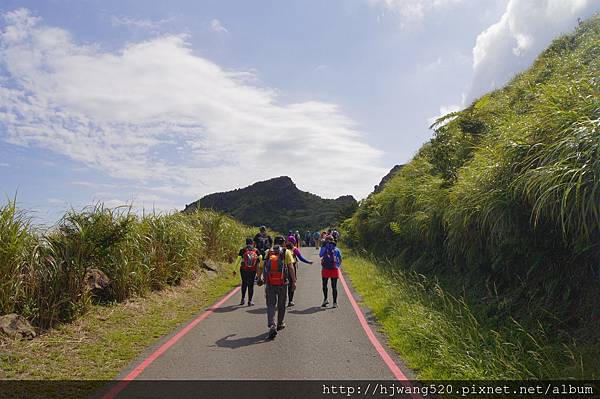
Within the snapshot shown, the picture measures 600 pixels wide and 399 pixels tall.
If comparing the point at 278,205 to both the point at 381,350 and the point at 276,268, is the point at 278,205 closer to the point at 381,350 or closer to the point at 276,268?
the point at 276,268

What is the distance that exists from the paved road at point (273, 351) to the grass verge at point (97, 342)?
50cm

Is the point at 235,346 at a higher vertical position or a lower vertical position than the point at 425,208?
lower

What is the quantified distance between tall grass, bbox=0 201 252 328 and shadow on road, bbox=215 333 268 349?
9.92 ft

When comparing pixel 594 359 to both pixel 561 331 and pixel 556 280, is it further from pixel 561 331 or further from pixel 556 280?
pixel 556 280

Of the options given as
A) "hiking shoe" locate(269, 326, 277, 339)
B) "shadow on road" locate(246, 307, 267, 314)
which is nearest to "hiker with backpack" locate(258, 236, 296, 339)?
"hiking shoe" locate(269, 326, 277, 339)

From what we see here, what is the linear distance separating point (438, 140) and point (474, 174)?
7.08 meters

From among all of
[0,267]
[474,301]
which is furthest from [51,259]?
[474,301]

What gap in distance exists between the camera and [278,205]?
319 ft

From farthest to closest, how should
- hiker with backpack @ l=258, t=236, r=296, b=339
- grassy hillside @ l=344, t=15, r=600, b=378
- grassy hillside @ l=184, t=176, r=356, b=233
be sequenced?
grassy hillside @ l=184, t=176, r=356, b=233, hiker with backpack @ l=258, t=236, r=296, b=339, grassy hillside @ l=344, t=15, r=600, b=378

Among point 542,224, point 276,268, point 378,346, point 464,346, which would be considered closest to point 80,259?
point 276,268

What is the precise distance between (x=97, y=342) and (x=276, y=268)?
11.2ft

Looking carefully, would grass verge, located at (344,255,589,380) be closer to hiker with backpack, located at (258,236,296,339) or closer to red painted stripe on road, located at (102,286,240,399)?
hiker with backpack, located at (258,236,296,339)

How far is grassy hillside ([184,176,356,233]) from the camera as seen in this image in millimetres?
84562

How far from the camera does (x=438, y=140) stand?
15930 mm
